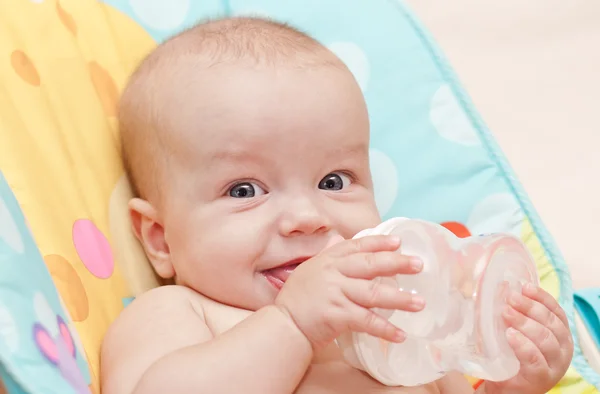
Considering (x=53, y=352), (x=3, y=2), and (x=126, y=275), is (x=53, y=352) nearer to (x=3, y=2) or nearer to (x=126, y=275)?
(x=126, y=275)

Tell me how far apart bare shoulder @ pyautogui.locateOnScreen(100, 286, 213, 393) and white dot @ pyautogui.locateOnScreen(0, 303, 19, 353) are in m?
0.15

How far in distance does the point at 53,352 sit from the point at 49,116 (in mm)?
386

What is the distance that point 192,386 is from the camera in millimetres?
783

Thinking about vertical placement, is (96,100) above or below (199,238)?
above

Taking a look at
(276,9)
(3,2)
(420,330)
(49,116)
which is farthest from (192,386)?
(276,9)

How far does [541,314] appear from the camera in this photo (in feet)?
2.84

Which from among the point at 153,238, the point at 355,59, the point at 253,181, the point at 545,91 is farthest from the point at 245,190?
the point at 545,91

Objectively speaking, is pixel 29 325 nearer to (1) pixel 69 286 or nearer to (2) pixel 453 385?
(1) pixel 69 286

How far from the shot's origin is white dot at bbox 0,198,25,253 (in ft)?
2.50

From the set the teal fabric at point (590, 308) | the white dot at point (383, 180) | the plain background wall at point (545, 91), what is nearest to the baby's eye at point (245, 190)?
the white dot at point (383, 180)

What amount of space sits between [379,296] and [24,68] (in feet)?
1.80

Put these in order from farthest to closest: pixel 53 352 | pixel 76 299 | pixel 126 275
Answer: pixel 126 275, pixel 76 299, pixel 53 352

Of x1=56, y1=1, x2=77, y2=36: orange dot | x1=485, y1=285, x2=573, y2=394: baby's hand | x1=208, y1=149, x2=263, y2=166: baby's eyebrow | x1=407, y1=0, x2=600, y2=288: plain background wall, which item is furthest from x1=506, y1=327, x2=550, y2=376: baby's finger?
x1=56, y1=1, x2=77, y2=36: orange dot

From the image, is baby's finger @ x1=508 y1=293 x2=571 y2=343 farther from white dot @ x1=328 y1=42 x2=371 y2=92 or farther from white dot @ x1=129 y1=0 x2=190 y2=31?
white dot @ x1=129 y1=0 x2=190 y2=31
